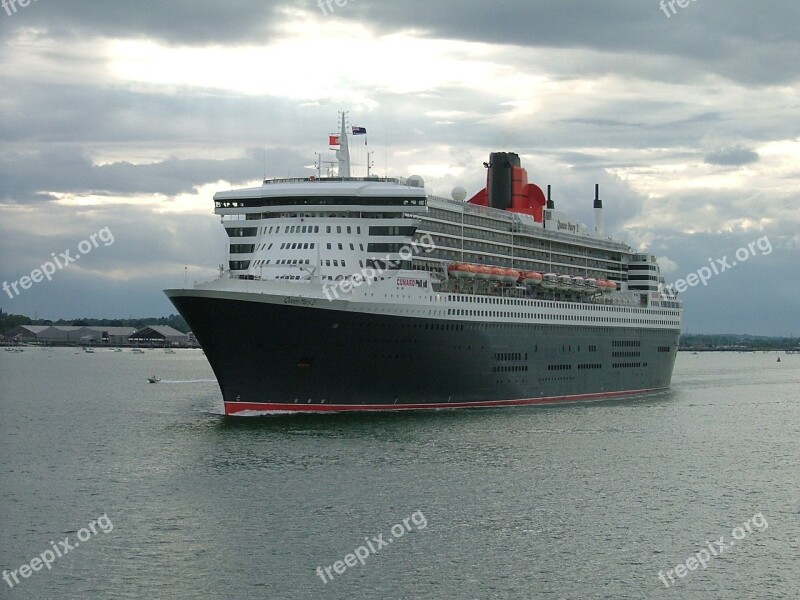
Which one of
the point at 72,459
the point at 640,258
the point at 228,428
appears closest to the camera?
the point at 72,459

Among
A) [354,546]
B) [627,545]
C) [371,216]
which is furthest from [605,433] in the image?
[354,546]

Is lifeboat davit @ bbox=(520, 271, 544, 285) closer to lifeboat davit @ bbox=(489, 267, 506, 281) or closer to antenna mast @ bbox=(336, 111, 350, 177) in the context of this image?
lifeboat davit @ bbox=(489, 267, 506, 281)

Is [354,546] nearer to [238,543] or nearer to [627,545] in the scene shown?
[238,543]

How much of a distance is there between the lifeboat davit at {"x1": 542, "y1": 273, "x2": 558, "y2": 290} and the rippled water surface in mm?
14495

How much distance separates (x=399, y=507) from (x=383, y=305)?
19483mm

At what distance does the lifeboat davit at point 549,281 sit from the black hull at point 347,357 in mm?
5844

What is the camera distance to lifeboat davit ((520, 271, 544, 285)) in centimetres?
6519

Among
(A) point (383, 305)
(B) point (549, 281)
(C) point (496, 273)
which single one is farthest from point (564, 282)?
(A) point (383, 305)

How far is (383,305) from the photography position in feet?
168

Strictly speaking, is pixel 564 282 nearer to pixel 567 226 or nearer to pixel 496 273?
pixel 567 226

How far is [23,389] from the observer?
88688 millimetres

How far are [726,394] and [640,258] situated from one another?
43.0ft

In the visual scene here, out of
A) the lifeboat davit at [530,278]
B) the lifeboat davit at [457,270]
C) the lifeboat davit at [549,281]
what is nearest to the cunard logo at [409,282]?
the lifeboat davit at [457,270]

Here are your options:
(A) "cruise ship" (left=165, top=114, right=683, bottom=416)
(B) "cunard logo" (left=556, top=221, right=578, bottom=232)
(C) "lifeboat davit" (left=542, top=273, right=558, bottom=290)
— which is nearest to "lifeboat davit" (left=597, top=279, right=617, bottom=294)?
(A) "cruise ship" (left=165, top=114, right=683, bottom=416)
